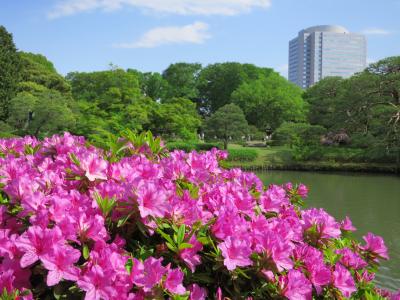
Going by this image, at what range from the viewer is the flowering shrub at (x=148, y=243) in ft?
3.52

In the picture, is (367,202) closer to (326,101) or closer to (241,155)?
(241,155)

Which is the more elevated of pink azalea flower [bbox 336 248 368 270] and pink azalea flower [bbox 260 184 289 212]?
pink azalea flower [bbox 260 184 289 212]

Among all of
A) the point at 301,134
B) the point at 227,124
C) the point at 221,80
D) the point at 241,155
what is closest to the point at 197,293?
the point at 241,155

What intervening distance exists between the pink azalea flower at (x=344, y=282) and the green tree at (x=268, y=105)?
30.0 meters

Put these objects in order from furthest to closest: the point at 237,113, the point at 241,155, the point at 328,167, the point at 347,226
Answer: the point at 237,113
the point at 241,155
the point at 328,167
the point at 347,226

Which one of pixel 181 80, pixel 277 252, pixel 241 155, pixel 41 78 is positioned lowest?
pixel 241 155

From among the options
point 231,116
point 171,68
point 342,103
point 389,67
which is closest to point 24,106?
point 231,116

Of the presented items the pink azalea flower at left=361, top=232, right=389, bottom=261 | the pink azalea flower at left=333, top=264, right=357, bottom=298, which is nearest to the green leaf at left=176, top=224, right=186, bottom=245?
the pink azalea flower at left=333, top=264, right=357, bottom=298

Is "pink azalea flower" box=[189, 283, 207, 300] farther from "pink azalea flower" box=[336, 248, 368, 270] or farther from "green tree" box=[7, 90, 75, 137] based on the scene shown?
"green tree" box=[7, 90, 75, 137]

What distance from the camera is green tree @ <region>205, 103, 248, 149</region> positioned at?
2473 centimetres

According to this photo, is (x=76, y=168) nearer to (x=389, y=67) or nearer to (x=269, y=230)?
(x=269, y=230)

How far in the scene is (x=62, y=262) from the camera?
1.05 m

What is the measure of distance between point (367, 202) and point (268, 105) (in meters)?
20.9

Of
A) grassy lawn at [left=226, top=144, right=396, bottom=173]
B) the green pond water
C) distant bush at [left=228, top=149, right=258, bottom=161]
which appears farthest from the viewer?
distant bush at [left=228, top=149, right=258, bottom=161]
